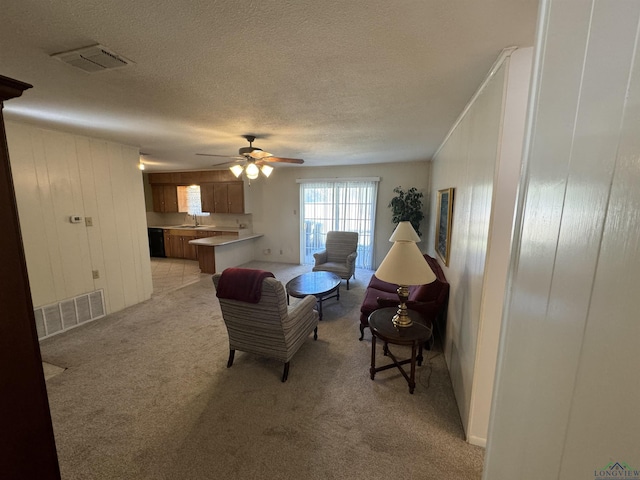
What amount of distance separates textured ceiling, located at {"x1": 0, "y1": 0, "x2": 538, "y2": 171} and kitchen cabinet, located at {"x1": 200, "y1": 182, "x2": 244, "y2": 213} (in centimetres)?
365

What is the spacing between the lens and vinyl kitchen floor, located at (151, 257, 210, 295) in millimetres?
4878

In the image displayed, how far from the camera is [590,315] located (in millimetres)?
414

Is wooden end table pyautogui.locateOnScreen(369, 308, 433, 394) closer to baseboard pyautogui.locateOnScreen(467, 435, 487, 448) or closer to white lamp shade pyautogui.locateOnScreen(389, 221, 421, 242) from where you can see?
baseboard pyautogui.locateOnScreen(467, 435, 487, 448)

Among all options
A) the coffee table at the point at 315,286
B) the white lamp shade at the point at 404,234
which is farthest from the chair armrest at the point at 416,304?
the white lamp shade at the point at 404,234

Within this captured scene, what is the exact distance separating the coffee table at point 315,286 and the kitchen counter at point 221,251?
98.0 inches

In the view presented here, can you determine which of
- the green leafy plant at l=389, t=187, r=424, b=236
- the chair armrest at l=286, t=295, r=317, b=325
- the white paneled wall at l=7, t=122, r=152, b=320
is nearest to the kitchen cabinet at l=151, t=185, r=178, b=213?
the white paneled wall at l=7, t=122, r=152, b=320

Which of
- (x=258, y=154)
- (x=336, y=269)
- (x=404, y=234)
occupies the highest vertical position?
(x=258, y=154)

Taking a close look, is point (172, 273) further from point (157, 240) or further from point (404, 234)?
point (404, 234)

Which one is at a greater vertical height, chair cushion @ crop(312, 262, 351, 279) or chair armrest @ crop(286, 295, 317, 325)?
chair armrest @ crop(286, 295, 317, 325)

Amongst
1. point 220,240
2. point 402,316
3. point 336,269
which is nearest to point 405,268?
point 402,316

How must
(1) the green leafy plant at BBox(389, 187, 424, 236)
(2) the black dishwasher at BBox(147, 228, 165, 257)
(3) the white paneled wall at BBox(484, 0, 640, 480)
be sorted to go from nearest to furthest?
(3) the white paneled wall at BBox(484, 0, 640, 480) → (1) the green leafy plant at BBox(389, 187, 424, 236) → (2) the black dishwasher at BBox(147, 228, 165, 257)

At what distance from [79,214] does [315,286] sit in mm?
3141

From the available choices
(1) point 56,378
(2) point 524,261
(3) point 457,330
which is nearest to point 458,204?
(3) point 457,330

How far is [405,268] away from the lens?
2049mm
